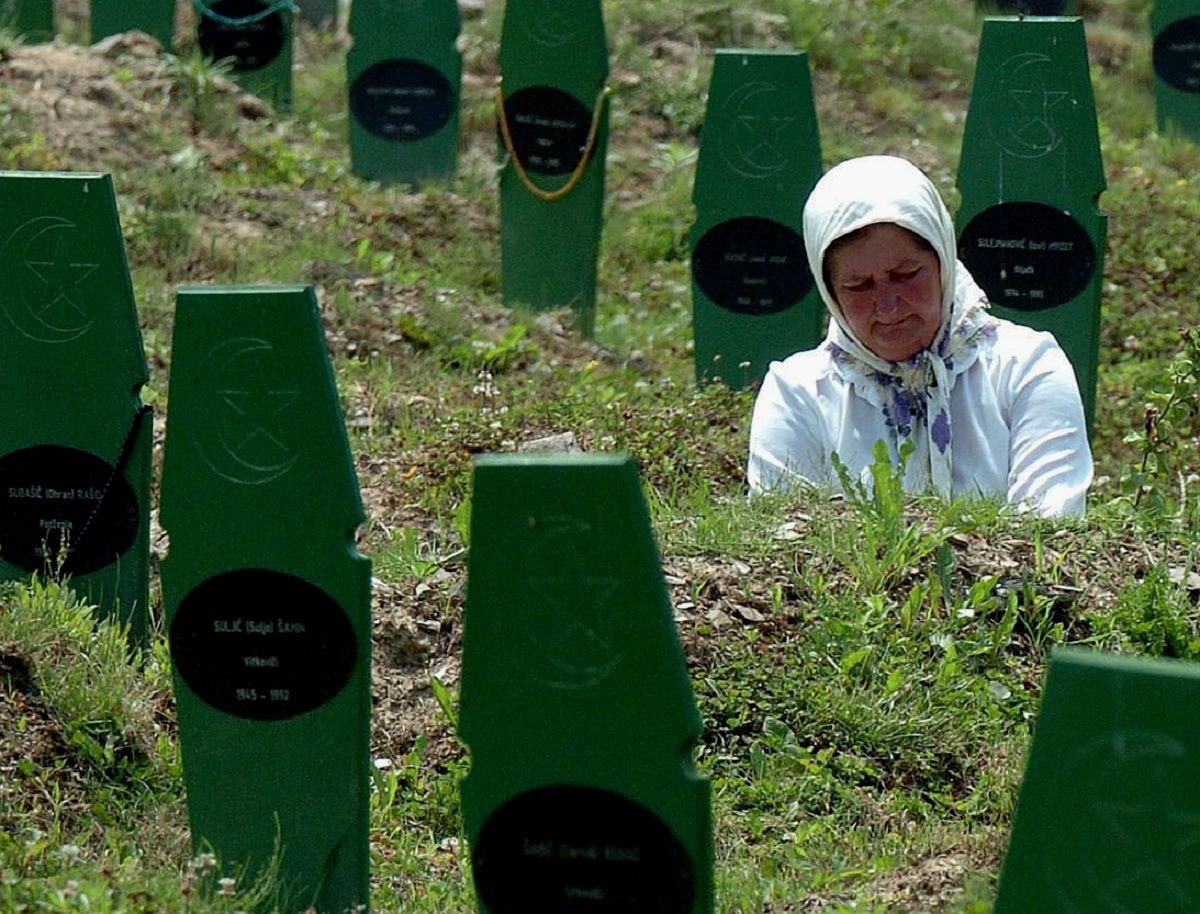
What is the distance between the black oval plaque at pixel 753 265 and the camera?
7.42 metres

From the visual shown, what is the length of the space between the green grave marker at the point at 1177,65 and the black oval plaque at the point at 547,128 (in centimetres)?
424

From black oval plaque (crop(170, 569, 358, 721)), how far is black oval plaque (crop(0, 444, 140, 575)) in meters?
1.29

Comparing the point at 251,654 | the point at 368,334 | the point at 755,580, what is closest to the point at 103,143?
the point at 368,334

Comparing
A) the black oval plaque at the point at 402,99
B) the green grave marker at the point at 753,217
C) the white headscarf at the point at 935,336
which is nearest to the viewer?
the white headscarf at the point at 935,336

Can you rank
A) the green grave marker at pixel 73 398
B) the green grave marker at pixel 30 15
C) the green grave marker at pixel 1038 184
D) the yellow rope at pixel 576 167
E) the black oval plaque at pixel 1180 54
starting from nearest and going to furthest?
1. the green grave marker at pixel 73 398
2. the green grave marker at pixel 1038 184
3. the yellow rope at pixel 576 167
4. the black oval plaque at pixel 1180 54
5. the green grave marker at pixel 30 15

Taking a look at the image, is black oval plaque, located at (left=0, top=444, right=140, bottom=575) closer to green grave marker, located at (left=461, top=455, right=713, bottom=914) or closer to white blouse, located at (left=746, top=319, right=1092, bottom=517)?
white blouse, located at (left=746, top=319, right=1092, bottom=517)

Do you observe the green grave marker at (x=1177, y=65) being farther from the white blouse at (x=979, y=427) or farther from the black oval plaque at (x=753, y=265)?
the white blouse at (x=979, y=427)

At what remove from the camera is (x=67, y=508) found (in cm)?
477

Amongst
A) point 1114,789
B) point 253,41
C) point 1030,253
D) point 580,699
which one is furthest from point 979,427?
point 253,41

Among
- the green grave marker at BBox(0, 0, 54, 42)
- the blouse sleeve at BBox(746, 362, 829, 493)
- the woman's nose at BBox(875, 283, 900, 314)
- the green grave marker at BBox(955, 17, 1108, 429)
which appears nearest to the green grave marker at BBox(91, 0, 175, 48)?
the green grave marker at BBox(0, 0, 54, 42)

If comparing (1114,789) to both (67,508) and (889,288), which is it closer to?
(889,288)

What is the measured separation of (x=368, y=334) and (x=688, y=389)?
142 cm

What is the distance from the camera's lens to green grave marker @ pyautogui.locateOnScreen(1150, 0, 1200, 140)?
442 inches

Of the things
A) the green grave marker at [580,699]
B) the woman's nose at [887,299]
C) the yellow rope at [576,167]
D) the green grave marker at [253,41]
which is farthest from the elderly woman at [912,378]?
the green grave marker at [253,41]
